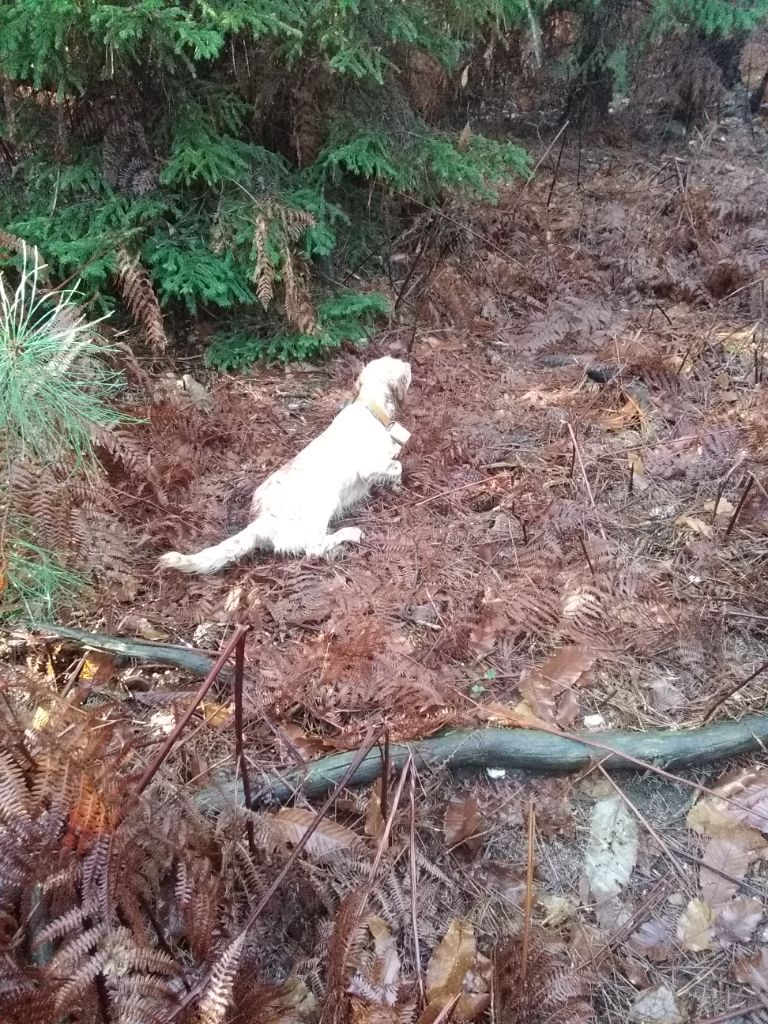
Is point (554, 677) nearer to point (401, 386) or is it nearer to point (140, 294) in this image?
point (401, 386)

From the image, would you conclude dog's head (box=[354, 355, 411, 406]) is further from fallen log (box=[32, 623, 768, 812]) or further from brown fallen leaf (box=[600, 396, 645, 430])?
fallen log (box=[32, 623, 768, 812])

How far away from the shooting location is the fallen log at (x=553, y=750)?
2314 millimetres

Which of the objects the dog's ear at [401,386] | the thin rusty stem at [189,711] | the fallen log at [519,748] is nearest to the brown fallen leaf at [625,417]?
the dog's ear at [401,386]

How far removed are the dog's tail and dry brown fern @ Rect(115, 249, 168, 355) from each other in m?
1.40

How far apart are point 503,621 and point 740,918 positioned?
1.25m

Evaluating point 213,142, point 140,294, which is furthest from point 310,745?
point 213,142

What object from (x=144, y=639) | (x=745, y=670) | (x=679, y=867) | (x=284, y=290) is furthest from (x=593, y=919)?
(x=284, y=290)

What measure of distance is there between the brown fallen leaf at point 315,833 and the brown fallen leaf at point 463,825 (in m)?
0.35

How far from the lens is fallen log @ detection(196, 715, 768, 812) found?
7.59 feet

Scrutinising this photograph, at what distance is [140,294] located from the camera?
371cm

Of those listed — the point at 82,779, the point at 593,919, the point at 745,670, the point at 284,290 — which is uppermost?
the point at 284,290

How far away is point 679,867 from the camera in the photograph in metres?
2.23

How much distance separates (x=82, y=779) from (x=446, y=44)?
14.8ft

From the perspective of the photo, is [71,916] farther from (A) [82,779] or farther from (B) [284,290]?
(B) [284,290]
